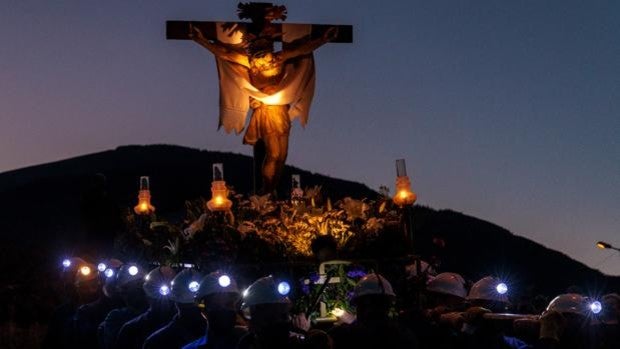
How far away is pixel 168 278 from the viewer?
8156mm

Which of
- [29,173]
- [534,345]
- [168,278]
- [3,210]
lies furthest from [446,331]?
[29,173]

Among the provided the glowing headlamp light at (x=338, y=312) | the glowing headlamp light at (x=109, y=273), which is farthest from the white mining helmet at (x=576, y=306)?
the glowing headlamp light at (x=109, y=273)

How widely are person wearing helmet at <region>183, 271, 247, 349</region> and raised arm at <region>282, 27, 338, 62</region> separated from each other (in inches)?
243

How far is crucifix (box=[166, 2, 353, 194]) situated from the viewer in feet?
40.2

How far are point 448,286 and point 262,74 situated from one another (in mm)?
5370

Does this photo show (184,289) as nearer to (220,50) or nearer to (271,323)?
(271,323)

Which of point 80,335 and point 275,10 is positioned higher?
point 275,10

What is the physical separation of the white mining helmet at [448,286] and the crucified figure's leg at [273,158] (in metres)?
4.76

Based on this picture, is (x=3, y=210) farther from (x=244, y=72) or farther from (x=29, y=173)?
(x=244, y=72)

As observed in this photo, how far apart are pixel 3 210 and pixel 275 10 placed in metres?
51.1

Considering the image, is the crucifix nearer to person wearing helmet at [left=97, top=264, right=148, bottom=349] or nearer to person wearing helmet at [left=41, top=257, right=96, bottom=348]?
person wearing helmet at [left=41, top=257, right=96, bottom=348]

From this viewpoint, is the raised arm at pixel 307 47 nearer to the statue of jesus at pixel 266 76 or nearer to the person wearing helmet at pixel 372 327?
the statue of jesus at pixel 266 76

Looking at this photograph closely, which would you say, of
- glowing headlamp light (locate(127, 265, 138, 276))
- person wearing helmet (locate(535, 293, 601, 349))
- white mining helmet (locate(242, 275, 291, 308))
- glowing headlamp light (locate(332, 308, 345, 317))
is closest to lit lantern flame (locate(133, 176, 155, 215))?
glowing headlamp light (locate(127, 265, 138, 276))

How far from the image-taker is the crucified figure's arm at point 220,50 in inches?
484
